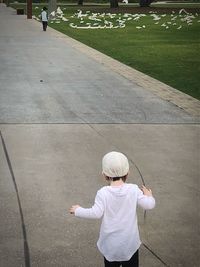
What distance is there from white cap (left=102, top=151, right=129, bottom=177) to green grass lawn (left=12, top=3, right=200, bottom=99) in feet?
33.6

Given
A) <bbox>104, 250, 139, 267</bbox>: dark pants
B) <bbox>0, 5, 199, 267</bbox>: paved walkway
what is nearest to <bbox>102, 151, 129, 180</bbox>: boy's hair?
<bbox>104, 250, 139, 267</bbox>: dark pants

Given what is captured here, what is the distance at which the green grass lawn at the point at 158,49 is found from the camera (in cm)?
1736

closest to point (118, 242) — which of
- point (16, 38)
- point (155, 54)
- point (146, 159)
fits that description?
point (146, 159)

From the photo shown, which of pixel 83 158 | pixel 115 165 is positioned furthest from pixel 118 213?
pixel 83 158

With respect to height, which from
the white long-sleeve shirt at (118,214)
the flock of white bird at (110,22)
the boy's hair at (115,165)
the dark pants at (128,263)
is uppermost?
the boy's hair at (115,165)

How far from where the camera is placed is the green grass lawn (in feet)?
57.0

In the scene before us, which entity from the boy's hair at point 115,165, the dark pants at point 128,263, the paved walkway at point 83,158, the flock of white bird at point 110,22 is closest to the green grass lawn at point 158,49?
the paved walkway at point 83,158

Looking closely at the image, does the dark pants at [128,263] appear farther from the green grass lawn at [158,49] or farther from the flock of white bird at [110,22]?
the flock of white bird at [110,22]

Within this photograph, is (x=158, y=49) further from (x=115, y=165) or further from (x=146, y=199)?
(x=115, y=165)

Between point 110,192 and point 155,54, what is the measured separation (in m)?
19.6

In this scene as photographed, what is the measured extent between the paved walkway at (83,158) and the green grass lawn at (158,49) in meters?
1.17

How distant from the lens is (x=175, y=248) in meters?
5.69

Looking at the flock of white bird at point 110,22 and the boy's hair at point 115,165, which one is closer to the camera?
the boy's hair at point 115,165

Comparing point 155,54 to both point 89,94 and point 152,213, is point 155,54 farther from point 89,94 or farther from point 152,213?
point 152,213
